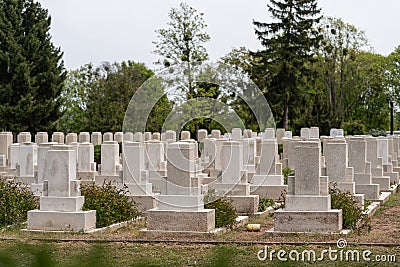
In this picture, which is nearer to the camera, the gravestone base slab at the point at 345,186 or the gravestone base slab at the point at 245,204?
the gravestone base slab at the point at 245,204

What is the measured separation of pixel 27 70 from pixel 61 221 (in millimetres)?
34766

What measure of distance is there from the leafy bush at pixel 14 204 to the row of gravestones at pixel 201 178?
715 mm

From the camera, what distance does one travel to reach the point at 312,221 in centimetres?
1226

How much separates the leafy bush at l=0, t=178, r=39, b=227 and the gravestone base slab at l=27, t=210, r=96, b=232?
114 cm

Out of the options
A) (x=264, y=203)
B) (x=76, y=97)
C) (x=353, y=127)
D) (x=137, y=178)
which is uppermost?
(x=76, y=97)

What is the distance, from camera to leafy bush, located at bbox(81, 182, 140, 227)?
13.6 metres

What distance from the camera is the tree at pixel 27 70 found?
45219 mm

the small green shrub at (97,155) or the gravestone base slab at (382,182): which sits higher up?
the small green shrub at (97,155)

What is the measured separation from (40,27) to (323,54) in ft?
104

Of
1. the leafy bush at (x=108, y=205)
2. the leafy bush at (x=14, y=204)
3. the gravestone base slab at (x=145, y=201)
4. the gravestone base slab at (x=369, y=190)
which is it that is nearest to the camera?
the leafy bush at (x=108, y=205)

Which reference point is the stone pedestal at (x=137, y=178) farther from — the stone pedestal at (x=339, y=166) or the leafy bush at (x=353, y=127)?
the leafy bush at (x=353, y=127)

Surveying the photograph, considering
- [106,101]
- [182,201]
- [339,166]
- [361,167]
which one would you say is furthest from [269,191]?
[106,101]

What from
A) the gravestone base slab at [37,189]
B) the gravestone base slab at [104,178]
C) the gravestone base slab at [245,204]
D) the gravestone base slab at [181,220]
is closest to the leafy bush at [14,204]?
the gravestone base slab at [37,189]

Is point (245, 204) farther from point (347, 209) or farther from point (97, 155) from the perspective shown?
point (97, 155)
